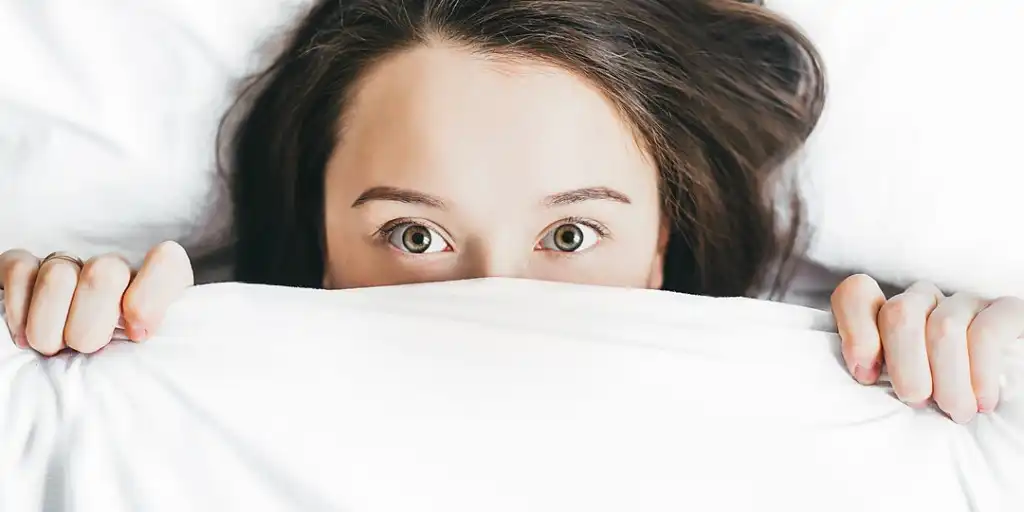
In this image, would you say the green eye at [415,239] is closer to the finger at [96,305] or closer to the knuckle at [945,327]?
the finger at [96,305]

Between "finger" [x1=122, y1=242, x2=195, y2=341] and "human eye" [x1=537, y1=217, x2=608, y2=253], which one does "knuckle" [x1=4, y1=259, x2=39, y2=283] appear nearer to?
"finger" [x1=122, y1=242, x2=195, y2=341]

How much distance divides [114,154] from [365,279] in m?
0.30

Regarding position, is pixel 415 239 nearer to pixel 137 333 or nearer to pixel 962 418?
pixel 137 333

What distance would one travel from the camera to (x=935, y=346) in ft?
2.19

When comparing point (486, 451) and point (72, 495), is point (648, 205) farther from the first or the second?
point (72, 495)

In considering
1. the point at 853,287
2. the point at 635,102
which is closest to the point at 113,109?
the point at 635,102

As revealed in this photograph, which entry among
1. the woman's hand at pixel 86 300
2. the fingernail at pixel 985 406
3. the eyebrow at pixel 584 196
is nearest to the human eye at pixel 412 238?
the eyebrow at pixel 584 196

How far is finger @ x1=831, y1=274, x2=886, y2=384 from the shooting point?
67cm

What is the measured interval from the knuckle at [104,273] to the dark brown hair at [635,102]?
277mm

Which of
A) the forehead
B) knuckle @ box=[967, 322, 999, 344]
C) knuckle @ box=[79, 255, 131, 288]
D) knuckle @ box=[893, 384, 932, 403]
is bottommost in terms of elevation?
knuckle @ box=[893, 384, 932, 403]

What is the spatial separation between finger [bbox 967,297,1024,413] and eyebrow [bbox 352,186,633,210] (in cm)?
30

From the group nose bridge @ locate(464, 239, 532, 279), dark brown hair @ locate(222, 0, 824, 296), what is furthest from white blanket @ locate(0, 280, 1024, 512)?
dark brown hair @ locate(222, 0, 824, 296)

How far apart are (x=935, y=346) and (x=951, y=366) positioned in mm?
17

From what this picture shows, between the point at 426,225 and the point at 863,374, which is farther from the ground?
the point at 426,225
